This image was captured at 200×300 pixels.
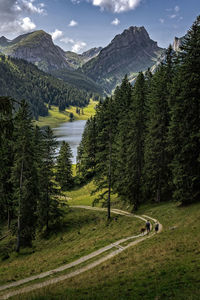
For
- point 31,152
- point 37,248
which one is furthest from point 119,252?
point 31,152

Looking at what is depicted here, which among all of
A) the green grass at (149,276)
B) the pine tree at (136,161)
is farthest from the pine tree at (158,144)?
the green grass at (149,276)

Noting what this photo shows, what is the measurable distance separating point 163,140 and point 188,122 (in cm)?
637

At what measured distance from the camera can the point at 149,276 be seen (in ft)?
38.8

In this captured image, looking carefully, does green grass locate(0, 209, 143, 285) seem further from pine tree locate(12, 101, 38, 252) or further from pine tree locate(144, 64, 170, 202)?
pine tree locate(144, 64, 170, 202)

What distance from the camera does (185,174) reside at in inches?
976

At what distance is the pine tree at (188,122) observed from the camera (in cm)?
2408

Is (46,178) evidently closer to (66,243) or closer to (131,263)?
(66,243)

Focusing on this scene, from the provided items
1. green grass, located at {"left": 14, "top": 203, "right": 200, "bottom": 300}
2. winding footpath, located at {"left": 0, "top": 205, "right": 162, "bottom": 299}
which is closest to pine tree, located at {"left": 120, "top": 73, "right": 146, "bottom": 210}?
winding footpath, located at {"left": 0, "top": 205, "right": 162, "bottom": 299}

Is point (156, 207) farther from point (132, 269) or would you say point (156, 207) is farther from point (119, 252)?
point (132, 269)

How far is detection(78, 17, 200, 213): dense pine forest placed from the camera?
24.5 meters

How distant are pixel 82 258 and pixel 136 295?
10699 millimetres

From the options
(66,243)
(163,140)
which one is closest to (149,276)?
(66,243)

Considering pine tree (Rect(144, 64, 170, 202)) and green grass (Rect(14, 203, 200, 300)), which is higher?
pine tree (Rect(144, 64, 170, 202))

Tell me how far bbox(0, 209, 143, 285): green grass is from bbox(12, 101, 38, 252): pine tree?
7.76 feet
